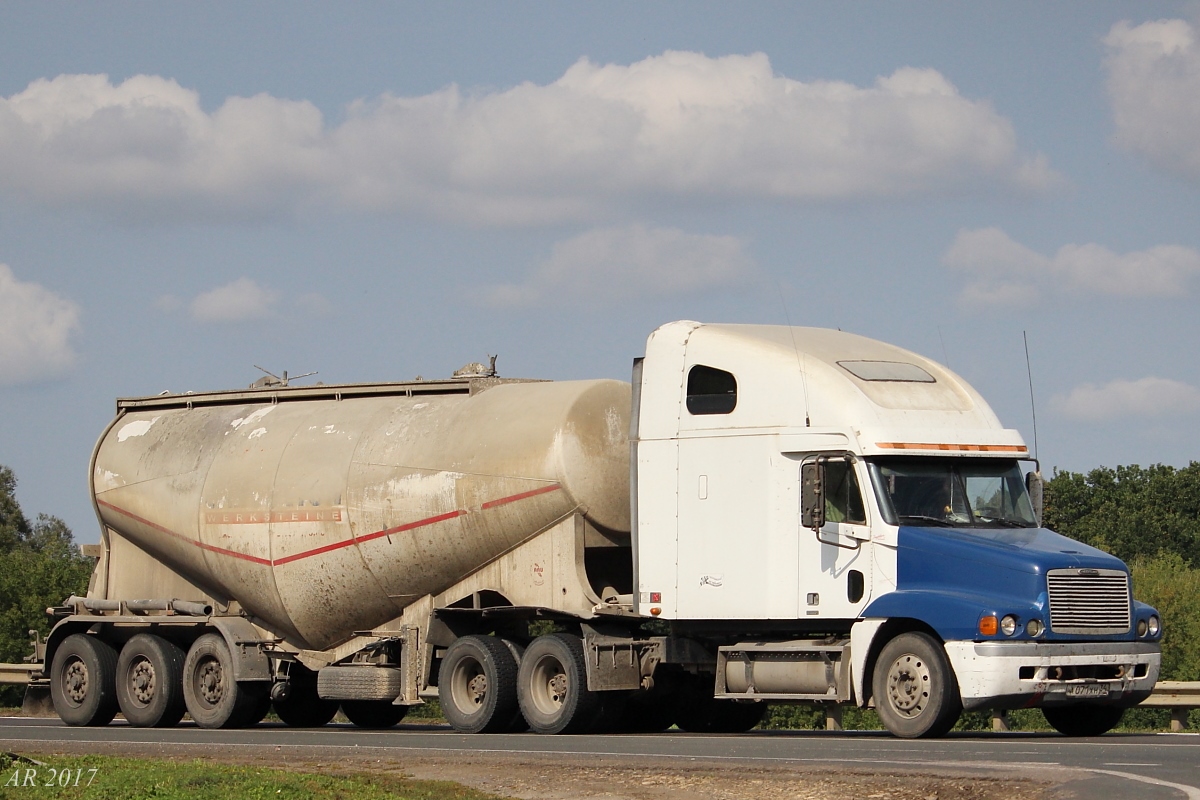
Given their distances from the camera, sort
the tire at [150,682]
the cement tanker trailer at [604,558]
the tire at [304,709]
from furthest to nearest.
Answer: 1. the tire at [304,709]
2. the tire at [150,682]
3. the cement tanker trailer at [604,558]

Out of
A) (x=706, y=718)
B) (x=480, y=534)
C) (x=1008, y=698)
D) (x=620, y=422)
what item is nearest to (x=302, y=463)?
(x=480, y=534)

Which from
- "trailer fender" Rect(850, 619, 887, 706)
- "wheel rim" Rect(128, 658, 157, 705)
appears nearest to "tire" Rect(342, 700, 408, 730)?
"wheel rim" Rect(128, 658, 157, 705)

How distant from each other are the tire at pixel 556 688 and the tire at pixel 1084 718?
488 centimetres

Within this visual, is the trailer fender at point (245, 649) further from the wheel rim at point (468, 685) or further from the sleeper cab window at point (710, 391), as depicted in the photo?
the sleeper cab window at point (710, 391)

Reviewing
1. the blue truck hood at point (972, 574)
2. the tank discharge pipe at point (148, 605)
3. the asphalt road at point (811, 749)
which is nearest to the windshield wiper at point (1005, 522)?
the blue truck hood at point (972, 574)

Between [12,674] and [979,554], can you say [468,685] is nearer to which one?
[979,554]

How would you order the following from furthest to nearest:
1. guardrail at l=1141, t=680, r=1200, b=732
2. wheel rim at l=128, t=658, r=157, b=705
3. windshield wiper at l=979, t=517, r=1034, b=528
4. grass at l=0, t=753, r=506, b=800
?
wheel rim at l=128, t=658, r=157, b=705
guardrail at l=1141, t=680, r=1200, b=732
windshield wiper at l=979, t=517, r=1034, b=528
grass at l=0, t=753, r=506, b=800

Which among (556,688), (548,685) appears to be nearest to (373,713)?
(548,685)

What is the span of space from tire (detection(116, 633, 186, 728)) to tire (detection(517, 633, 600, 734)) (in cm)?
566

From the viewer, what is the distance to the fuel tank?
2083cm

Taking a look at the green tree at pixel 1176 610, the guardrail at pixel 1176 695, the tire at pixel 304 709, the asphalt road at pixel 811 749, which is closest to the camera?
the asphalt road at pixel 811 749

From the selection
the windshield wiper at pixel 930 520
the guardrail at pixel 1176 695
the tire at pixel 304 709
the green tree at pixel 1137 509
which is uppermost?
the green tree at pixel 1137 509

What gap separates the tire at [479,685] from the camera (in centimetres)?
2059

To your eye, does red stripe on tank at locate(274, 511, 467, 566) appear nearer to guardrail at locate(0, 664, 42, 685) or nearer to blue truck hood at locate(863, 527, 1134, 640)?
blue truck hood at locate(863, 527, 1134, 640)
